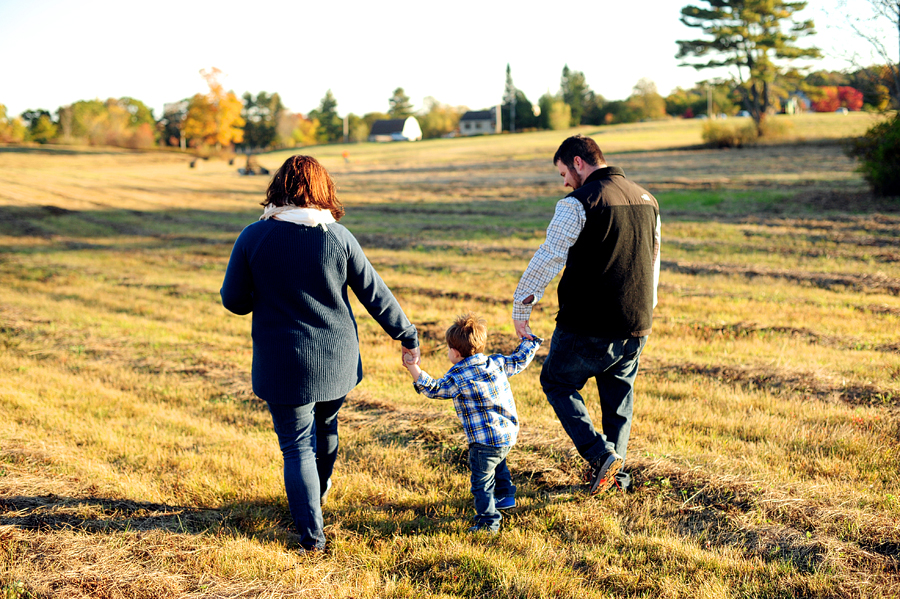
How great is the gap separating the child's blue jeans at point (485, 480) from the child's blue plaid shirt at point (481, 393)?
0.05 meters

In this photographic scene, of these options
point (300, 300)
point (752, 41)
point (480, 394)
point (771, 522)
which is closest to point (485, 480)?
point (480, 394)

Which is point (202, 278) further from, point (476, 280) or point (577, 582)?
point (577, 582)

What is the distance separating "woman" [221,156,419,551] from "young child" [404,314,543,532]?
0.46 metres

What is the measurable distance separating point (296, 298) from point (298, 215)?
0.43 m

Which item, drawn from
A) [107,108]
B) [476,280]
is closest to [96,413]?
[476,280]

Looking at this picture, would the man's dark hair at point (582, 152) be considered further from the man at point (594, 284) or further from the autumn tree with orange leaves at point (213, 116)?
the autumn tree with orange leaves at point (213, 116)

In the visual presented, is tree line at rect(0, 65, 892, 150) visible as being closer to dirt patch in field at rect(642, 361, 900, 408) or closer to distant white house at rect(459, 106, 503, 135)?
distant white house at rect(459, 106, 503, 135)

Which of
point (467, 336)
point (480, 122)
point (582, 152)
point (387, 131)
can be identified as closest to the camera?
point (467, 336)

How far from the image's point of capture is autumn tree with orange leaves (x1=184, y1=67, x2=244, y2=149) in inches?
2793

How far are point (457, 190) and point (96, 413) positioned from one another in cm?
2222

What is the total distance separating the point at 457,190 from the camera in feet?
88.0

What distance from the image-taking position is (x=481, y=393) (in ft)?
11.5

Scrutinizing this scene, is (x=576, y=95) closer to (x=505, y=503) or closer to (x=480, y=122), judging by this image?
(x=480, y=122)

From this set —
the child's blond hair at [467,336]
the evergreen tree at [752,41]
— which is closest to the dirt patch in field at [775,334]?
the child's blond hair at [467,336]
